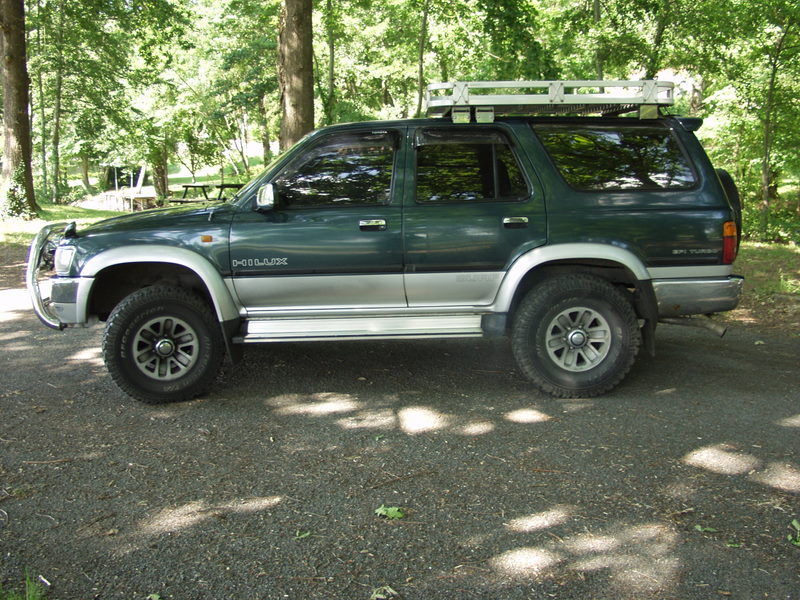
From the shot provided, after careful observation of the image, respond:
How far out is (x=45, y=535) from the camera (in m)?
3.27

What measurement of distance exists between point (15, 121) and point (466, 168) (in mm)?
14821

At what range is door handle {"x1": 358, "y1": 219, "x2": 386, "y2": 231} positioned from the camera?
5.01 meters

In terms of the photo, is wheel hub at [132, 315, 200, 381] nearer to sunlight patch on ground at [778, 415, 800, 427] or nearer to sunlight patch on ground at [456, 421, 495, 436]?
sunlight patch on ground at [456, 421, 495, 436]

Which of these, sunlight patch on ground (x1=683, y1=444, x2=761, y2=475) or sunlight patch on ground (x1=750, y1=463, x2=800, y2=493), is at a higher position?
sunlight patch on ground (x1=683, y1=444, x2=761, y2=475)

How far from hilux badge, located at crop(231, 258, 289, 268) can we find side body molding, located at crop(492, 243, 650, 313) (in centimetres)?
161

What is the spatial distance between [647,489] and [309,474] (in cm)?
181

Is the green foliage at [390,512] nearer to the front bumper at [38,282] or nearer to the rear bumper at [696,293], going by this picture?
the rear bumper at [696,293]

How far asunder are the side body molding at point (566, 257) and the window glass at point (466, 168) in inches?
18.0

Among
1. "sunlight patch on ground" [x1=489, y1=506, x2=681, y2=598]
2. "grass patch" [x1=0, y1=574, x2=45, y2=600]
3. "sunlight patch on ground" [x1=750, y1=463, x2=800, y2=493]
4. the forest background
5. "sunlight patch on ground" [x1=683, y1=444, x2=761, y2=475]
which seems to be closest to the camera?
"grass patch" [x1=0, y1=574, x2=45, y2=600]

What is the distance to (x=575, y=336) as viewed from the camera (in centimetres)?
510

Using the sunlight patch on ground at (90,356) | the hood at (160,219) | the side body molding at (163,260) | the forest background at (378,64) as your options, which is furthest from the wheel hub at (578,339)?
the forest background at (378,64)

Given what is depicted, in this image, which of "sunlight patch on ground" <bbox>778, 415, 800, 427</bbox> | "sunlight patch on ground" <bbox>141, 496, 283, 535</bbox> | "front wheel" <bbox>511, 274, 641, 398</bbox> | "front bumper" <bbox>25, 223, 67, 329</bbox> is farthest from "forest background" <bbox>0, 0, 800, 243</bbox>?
"sunlight patch on ground" <bbox>778, 415, 800, 427</bbox>

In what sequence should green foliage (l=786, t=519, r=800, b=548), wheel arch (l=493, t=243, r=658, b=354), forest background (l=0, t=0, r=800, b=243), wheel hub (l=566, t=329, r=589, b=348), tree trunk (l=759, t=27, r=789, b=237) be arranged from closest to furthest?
1. green foliage (l=786, t=519, r=800, b=548)
2. wheel arch (l=493, t=243, r=658, b=354)
3. wheel hub (l=566, t=329, r=589, b=348)
4. tree trunk (l=759, t=27, r=789, b=237)
5. forest background (l=0, t=0, r=800, b=243)

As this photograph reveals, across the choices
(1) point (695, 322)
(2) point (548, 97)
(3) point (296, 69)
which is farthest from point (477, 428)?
(3) point (296, 69)
